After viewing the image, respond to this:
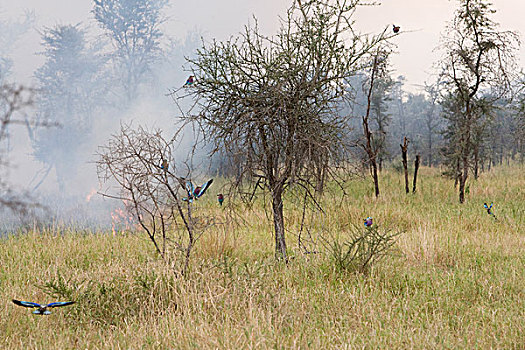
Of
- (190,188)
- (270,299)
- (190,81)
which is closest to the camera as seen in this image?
(270,299)

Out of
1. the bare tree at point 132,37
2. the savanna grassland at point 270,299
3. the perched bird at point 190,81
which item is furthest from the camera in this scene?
the bare tree at point 132,37

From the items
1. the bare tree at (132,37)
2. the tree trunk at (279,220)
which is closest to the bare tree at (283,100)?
the tree trunk at (279,220)

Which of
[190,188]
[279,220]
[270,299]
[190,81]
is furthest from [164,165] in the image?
[270,299]

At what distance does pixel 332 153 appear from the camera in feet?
16.6

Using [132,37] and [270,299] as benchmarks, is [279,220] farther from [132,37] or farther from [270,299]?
[132,37]

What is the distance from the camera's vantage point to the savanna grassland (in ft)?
10.9

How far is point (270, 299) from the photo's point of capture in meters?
3.99

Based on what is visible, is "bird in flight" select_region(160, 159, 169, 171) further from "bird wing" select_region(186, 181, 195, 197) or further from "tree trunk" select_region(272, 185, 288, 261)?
"tree trunk" select_region(272, 185, 288, 261)

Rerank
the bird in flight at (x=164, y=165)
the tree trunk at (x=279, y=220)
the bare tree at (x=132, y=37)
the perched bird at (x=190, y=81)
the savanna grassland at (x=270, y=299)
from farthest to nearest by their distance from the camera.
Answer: the bare tree at (x=132, y=37)
the tree trunk at (x=279, y=220)
the perched bird at (x=190, y=81)
the bird in flight at (x=164, y=165)
the savanna grassland at (x=270, y=299)

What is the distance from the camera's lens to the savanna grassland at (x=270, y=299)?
3.32 meters

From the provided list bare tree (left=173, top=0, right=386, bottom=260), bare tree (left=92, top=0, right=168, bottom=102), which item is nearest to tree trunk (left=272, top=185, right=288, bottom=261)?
bare tree (left=173, top=0, right=386, bottom=260)

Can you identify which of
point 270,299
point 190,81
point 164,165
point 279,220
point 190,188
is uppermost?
point 190,81

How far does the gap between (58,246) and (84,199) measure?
11.2m

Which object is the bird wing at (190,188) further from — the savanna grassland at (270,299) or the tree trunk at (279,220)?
the tree trunk at (279,220)
